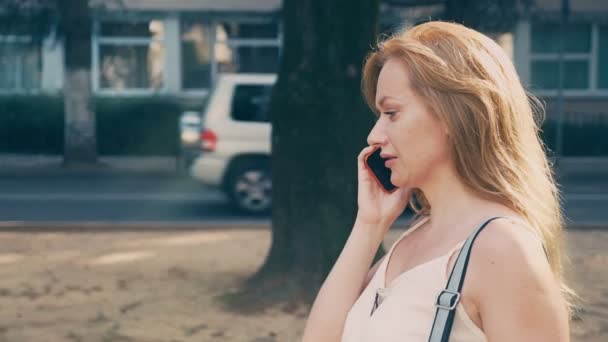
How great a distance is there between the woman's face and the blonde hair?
0.02 meters

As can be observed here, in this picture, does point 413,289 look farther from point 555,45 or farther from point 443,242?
point 555,45

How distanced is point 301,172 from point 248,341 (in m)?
1.40

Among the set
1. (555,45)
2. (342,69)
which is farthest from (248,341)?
(555,45)

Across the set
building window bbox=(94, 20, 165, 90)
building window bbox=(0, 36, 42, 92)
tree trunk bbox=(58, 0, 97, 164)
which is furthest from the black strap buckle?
building window bbox=(0, 36, 42, 92)

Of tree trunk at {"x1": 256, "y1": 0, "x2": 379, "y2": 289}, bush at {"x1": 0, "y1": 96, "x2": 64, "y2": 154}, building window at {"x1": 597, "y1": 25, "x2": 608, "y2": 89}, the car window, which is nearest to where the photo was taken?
tree trunk at {"x1": 256, "y1": 0, "x2": 379, "y2": 289}

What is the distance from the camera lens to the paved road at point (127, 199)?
11711mm

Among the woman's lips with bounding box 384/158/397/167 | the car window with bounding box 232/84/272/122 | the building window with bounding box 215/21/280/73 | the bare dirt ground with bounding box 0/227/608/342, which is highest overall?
the building window with bounding box 215/21/280/73

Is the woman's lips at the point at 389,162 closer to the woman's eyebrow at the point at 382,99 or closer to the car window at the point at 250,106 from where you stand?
the woman's eyebrow at the point at 382,99

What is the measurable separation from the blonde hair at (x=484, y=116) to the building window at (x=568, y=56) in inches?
937

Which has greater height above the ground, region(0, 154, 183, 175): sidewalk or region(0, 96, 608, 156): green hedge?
region(0, 96, 608, 156): green hedge

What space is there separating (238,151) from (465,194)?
33.1 ft

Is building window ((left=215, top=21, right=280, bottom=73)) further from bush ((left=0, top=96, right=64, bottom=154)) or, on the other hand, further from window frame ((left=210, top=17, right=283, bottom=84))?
bush ((left=0, top=96, right=64, bottom=154))

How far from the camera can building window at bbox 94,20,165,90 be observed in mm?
24203

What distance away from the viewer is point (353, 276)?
2096mm
